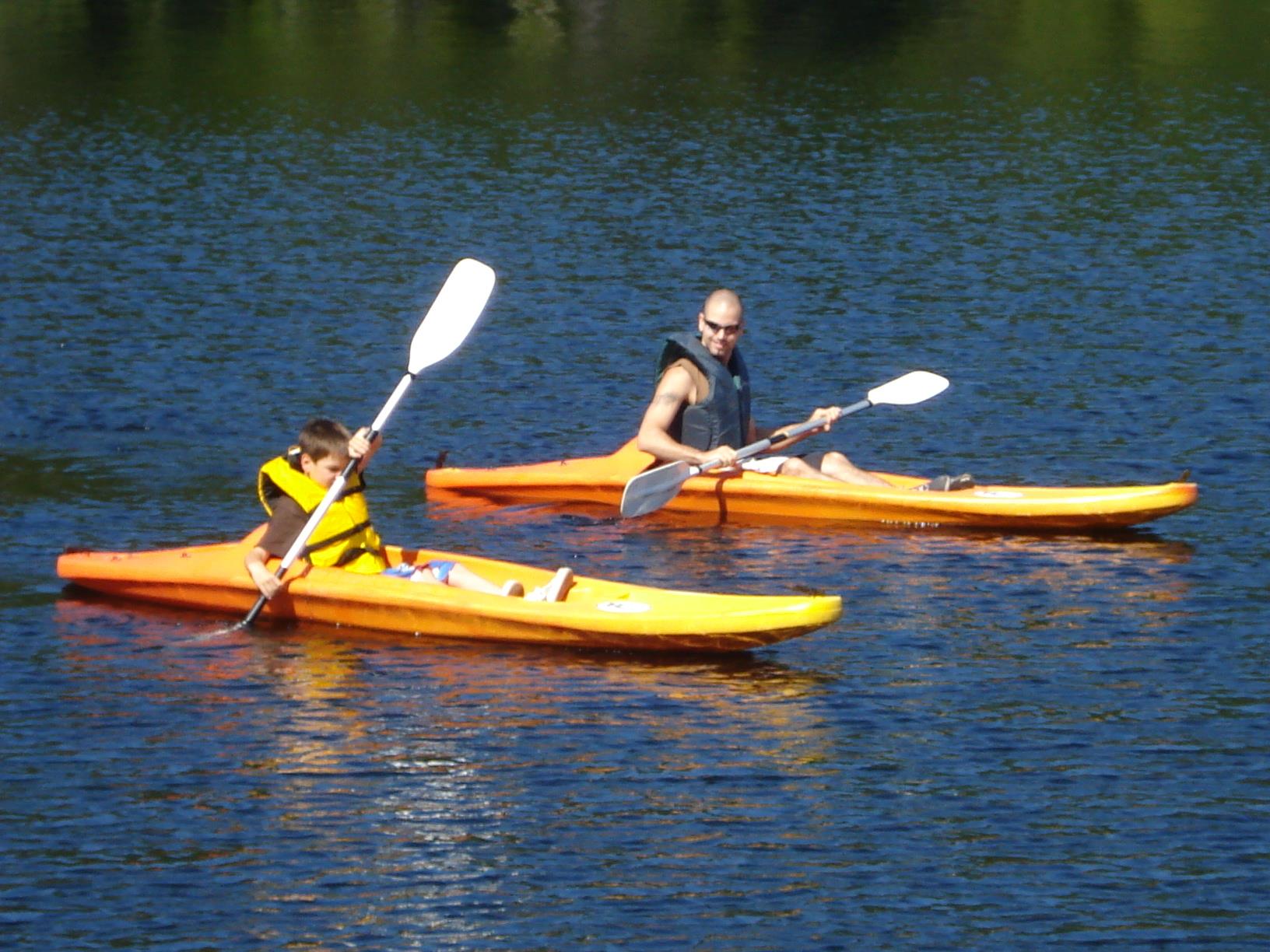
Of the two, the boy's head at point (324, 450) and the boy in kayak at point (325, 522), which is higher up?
the boy's head at point (324, 450)

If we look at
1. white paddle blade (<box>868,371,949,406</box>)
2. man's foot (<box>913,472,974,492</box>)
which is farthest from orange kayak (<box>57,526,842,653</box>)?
white paddle blade (<box>868,371,949,406</box>)

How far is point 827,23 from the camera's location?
3812 centimetres

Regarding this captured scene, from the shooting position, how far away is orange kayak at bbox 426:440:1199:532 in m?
11.8

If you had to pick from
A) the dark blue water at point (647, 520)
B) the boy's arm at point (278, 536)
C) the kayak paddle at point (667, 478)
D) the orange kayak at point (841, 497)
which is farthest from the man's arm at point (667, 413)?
the boy's arm at point (278, 536)

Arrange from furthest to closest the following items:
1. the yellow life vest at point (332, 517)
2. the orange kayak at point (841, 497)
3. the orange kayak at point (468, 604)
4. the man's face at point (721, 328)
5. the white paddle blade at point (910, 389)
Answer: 1. the white paddle blade at point (910, 389)
2. the man's face at point (721, 328)
3. the orange kayak at point (841, 497)
4. the yellow life vest at point (332, 517)
5. the orange kayak at point (468, 604)

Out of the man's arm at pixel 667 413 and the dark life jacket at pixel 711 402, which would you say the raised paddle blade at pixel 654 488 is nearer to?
the man's arm at pixel 667 413

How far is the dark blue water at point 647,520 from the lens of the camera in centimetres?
787

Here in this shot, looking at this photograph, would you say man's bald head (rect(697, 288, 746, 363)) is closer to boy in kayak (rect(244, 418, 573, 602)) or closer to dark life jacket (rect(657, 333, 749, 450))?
dark life jacket (rect(657, 333, 749, 450))

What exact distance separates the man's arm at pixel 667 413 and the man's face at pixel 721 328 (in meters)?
0.20

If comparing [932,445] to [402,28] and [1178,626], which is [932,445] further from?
[402,28]

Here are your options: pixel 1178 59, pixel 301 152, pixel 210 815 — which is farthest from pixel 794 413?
pixel 1178 59

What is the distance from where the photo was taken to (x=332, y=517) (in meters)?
10.3

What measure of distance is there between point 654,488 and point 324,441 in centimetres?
218

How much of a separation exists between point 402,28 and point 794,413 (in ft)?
74.7
